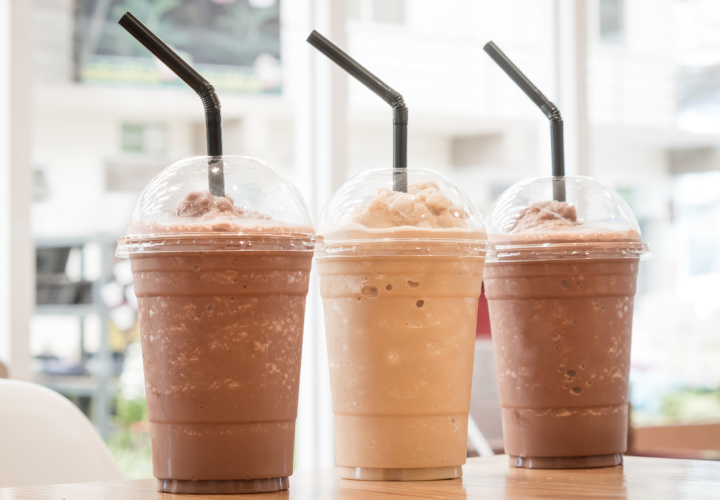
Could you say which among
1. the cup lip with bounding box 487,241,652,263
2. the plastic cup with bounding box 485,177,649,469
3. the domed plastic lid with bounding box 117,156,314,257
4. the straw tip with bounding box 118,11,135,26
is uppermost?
the straw tip with bounding box 118,11,135,26

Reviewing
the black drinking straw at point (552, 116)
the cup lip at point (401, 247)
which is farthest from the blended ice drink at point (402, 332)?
the black drinking straw at point (552, 116)

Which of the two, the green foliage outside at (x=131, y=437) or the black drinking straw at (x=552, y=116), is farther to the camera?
the green foliage outside at (x=131, y=437)

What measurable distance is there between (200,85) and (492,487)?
0.50m

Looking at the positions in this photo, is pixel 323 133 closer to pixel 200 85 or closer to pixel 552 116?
pixel 552 116

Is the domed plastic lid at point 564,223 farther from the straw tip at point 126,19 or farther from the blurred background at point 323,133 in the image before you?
the blurred background at point 323,133

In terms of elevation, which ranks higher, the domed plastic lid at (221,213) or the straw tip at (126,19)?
the straw tip at (126,19)

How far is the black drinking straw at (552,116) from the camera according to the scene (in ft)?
4.05

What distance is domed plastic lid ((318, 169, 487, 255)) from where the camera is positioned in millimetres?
1018

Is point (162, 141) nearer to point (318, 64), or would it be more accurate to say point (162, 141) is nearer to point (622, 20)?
point (318, 64)

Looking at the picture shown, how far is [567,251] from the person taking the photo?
3.76 feet

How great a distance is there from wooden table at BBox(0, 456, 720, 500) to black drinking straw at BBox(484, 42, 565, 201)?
352mm

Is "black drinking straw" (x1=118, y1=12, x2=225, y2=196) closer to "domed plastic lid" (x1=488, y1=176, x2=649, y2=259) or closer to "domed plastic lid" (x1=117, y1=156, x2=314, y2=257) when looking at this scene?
"domed plastic lid" (x1=117, y1=156, x2=314, y2=257)

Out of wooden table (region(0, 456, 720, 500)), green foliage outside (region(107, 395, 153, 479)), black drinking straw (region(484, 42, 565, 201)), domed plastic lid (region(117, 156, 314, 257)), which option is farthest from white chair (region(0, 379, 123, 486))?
green foliage outside (region(107, 395, 153, 479))

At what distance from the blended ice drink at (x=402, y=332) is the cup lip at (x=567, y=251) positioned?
12 centimetres
